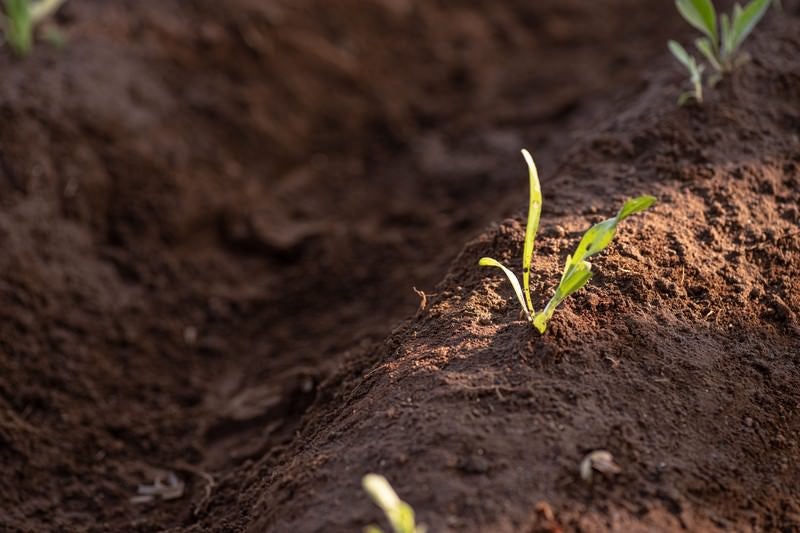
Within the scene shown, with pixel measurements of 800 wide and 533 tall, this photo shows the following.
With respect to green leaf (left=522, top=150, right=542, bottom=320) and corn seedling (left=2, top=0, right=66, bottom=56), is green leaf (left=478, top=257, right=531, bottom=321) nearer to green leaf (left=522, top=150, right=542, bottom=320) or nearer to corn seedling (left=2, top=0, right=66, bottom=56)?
green leaf (left=522, top=150, right=542, bottom=320)

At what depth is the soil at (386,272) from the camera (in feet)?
5.08

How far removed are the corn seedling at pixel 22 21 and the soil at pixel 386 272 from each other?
0.07 meters

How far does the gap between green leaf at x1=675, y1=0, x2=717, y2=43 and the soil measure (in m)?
0.21

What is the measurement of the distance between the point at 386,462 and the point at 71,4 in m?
2.75

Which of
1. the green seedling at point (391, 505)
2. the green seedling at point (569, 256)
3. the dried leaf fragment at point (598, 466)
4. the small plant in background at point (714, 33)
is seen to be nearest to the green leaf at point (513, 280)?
the green seedling at point (569, 256)

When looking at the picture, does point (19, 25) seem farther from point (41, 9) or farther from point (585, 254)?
point (585, 254)

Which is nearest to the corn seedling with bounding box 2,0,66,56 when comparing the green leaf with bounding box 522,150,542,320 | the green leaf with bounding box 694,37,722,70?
the green leaf with bounding box 522,150,542,320

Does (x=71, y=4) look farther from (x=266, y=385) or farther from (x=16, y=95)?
(x=266, y=385)

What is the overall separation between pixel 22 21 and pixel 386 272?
162cm

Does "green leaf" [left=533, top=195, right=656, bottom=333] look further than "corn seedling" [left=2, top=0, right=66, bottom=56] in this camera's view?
No

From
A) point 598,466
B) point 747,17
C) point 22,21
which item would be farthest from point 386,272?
point 22,21

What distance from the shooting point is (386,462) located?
1.52 m

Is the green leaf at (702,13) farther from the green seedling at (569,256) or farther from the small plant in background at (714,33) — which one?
the green seedling at (569,256)

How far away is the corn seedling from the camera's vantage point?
2.99 m
